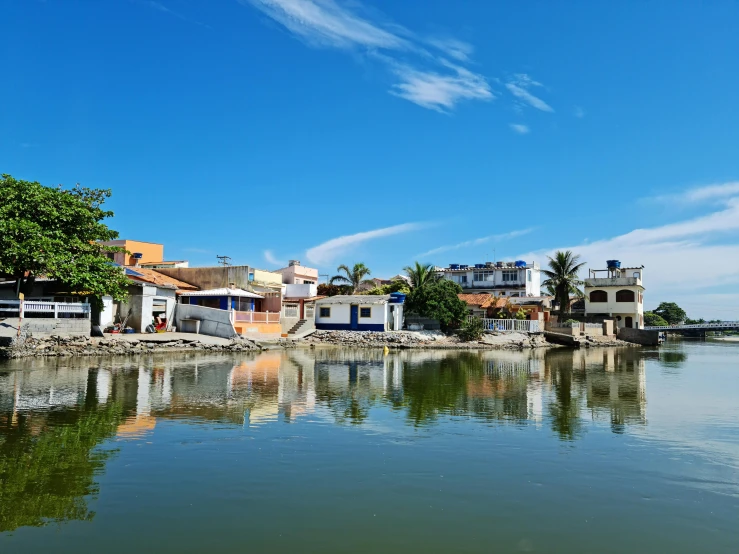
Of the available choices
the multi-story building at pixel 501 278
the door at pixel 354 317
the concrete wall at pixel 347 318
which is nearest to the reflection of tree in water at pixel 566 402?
the concrete wall at pixel 347 318

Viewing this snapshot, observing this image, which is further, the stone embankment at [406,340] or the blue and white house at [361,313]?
the blue and white house at [361,313]

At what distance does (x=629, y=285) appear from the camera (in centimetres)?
6894

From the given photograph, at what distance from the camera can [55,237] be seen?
30.2m

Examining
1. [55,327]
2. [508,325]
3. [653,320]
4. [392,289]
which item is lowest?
[55,327]

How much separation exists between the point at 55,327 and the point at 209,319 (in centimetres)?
1139

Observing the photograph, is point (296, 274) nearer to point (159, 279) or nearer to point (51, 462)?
point (159, 279)

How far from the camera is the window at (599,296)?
70.5 meters

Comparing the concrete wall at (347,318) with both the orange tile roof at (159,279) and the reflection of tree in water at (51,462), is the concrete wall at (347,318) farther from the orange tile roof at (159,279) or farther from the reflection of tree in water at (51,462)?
the reflection of tree in water at (51,462)

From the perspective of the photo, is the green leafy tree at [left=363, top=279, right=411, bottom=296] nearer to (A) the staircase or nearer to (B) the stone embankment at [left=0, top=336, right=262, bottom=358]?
(A) the staircase

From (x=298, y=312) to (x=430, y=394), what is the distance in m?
33.1

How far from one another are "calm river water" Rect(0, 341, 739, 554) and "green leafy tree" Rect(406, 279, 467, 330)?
30342 mm

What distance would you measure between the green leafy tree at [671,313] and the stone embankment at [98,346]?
94.0 meters

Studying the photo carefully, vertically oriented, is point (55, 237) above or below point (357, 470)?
above

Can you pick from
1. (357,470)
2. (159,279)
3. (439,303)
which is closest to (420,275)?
(439,303)
